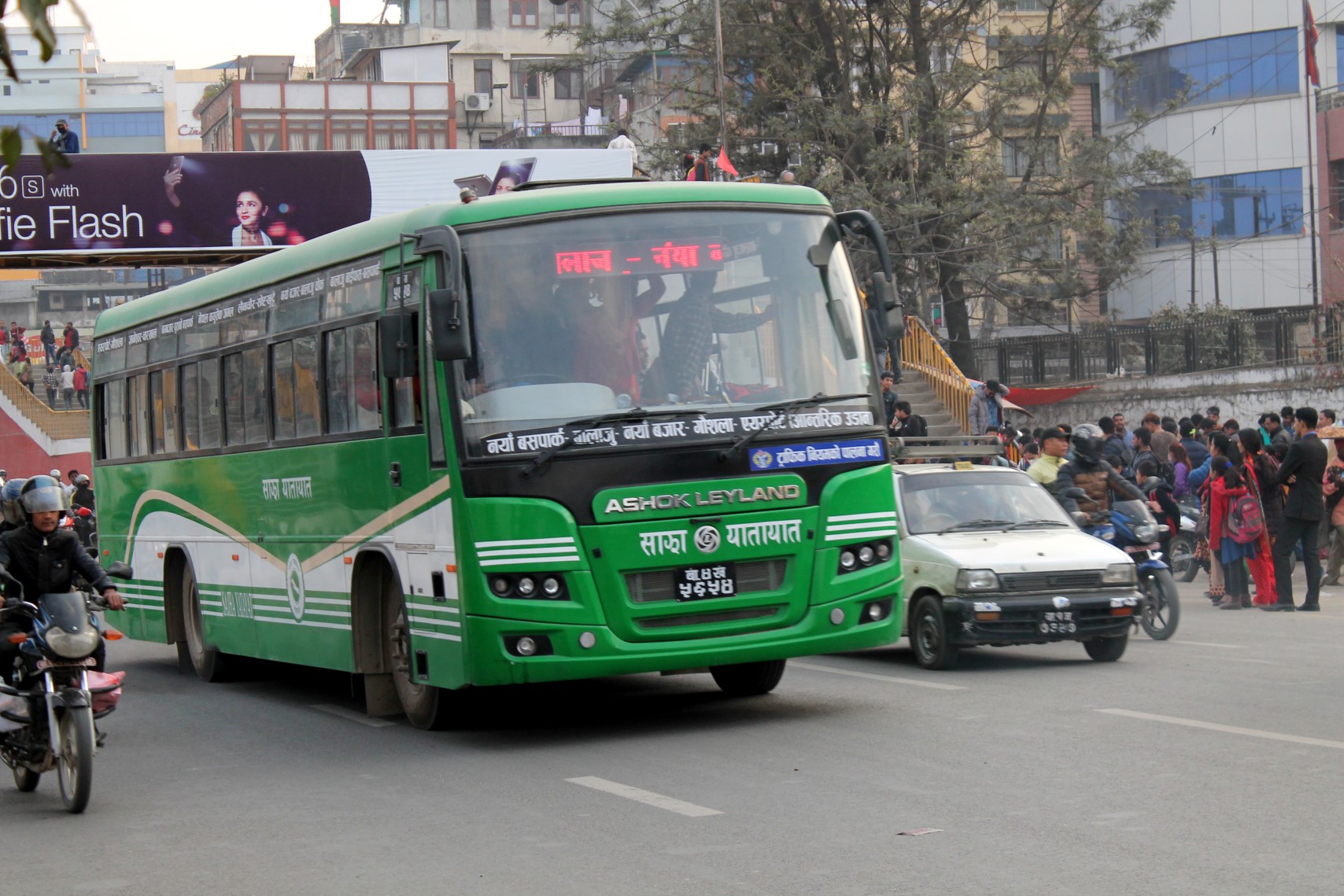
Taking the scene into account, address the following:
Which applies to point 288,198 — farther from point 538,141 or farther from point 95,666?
point 538,141

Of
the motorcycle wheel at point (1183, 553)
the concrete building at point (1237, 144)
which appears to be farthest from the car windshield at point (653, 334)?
the concrete building at point (1237, 144)

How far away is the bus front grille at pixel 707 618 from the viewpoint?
31.9 feet

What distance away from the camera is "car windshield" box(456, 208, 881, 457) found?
31.8ft

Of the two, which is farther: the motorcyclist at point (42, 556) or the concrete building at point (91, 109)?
the concrete building at point (91, 109)

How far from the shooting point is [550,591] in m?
9.59

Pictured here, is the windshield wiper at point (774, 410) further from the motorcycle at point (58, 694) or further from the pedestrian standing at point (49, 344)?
the pedestrian standing at point (49, 344)

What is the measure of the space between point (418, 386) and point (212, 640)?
5208mm

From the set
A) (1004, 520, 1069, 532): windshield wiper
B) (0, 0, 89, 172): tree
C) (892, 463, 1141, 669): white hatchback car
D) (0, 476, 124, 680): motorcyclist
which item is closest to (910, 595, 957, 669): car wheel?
(892, 463, 1141, 669): white hatchback car

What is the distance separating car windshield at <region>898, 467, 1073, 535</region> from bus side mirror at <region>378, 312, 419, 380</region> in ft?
16.8

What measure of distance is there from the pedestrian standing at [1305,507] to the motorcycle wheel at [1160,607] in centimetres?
338

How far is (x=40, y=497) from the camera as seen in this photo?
9266 millimetres

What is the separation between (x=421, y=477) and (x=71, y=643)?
7.71ft

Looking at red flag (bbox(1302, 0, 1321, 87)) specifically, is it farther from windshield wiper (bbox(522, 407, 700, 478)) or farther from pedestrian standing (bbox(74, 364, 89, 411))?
windshield wiper (bbox(522, 407, 700, 478))

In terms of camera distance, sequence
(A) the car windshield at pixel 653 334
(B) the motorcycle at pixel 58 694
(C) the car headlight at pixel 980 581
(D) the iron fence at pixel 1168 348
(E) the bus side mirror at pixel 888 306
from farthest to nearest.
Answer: (D) the iron fence at pixel 1168 348 → (C) the car headlight at pixel 980 581 → (E) the bus side mirror at pixel 888 306 → (A) the car windshield at pixel 653 334 → (B) the motorcycle at pixel 58 694
